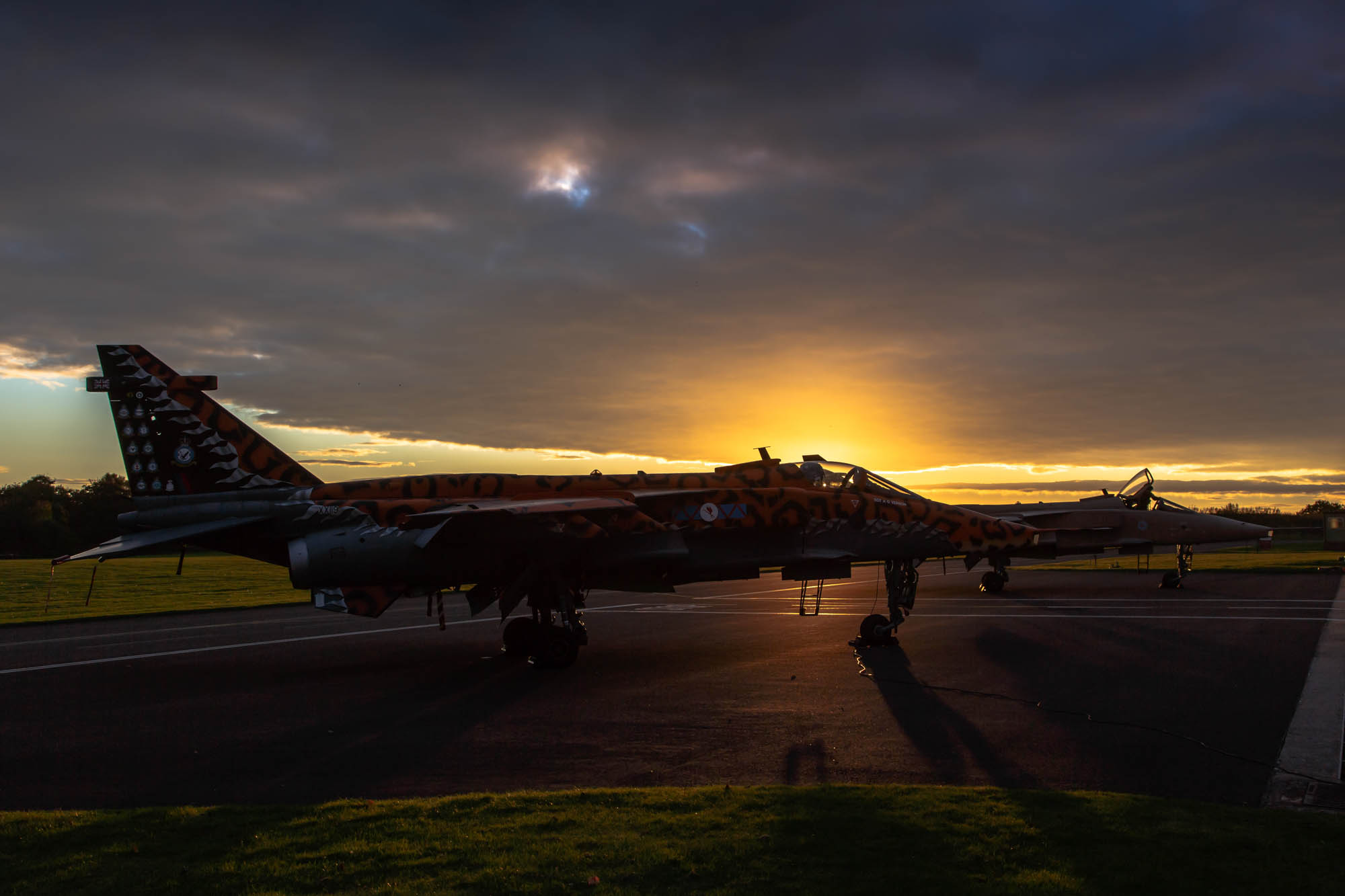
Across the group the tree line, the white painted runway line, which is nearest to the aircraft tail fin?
the white painted runway line

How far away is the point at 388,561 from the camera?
46.1 ft

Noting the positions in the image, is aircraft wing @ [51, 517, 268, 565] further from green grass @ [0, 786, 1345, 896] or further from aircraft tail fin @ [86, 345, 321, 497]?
green grass @ [0, 786, 1345, 896]

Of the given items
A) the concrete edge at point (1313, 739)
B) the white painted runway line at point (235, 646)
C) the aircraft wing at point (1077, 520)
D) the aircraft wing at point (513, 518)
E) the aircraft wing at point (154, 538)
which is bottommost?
the white painted runway line at point (235, 646)

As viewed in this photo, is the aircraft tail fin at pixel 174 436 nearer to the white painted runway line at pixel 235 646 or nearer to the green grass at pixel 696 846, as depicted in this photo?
the white painted runway line at pixel 235 646

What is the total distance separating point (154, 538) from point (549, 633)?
6582 mm

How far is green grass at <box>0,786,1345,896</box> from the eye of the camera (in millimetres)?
4793

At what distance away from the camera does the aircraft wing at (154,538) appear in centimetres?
1411

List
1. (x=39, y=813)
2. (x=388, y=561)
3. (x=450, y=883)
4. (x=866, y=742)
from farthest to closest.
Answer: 1. (x=388, y=561)
2. (x=866, y=742)
3. (x=39, y=813)
4. (x=450, y=883)

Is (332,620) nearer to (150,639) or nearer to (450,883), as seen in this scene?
(150,639)

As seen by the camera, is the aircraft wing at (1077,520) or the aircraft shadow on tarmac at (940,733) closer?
the aircraft shadow on tarmac at (940,733)

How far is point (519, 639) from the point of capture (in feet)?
49.2

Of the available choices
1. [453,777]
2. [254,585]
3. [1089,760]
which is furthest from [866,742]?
[254,585]

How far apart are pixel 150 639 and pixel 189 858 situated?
15.5 metres

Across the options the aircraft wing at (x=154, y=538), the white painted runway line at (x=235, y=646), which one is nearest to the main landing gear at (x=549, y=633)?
the aircraft wing at (x=154, y=538)
